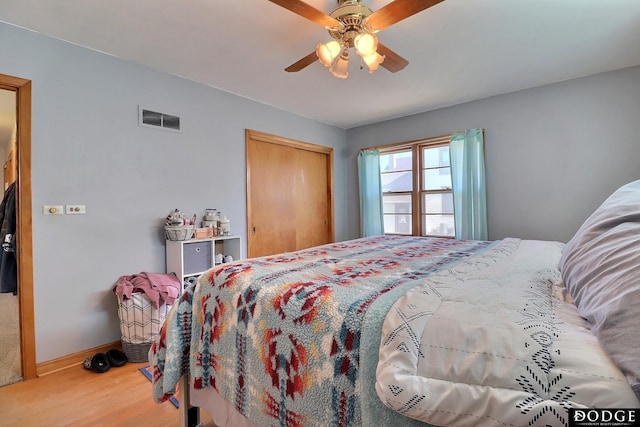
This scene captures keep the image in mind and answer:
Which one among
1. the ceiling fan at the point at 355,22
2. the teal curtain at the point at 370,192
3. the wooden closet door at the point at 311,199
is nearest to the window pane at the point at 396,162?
the teal curtain at the point at 370,192

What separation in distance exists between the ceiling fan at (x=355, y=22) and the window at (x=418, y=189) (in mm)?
2289

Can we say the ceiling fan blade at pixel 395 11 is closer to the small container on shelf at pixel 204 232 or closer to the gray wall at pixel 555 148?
the small container on shelf at pixel 204 232

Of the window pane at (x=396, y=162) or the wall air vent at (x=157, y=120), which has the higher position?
the wall air vent at (x=157, y=120)

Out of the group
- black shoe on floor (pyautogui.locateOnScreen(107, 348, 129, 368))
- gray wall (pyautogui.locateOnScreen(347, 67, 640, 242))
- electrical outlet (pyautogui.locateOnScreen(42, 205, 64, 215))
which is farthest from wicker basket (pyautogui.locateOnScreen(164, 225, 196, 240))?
gray wall (pyautogui.locateOnScreen(347, 67, 640, 242))

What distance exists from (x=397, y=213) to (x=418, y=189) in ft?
1.61

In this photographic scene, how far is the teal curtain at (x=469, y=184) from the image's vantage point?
349cm

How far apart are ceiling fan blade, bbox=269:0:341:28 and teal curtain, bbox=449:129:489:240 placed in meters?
2.54

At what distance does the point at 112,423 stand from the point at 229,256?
170 cm

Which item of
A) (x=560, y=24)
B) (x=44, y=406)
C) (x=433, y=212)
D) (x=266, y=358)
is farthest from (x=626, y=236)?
(x=433, y=212)

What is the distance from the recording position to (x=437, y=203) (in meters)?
4.00

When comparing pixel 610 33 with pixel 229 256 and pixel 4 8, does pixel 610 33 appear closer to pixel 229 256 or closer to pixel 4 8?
pixel 229 256

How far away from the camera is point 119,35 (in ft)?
7.07

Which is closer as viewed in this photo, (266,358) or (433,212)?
(266,358)

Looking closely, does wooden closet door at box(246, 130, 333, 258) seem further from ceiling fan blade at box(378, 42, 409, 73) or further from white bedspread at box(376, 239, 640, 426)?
white bedspread at box(376, 239, 640, 426)
